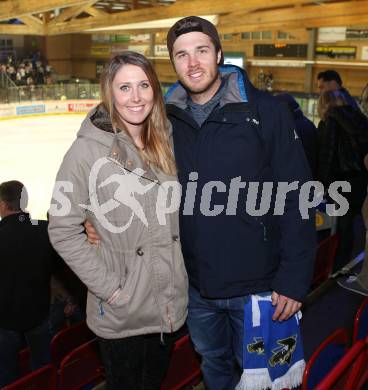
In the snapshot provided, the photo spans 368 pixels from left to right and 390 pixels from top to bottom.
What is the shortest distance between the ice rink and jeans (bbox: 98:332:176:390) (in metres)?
5.20

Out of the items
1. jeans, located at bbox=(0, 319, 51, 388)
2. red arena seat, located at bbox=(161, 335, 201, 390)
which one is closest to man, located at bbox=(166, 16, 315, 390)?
red arena seat, located at bbox=(161, 335, 201, 390)

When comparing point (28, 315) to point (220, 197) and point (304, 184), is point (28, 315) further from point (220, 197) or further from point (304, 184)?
point (304, 184)

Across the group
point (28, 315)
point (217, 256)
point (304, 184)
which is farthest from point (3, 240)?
point (304, 184)

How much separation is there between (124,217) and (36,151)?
9.52m

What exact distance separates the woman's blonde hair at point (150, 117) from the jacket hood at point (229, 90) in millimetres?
107

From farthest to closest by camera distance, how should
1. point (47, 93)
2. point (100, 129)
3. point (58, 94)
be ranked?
point (58, 94) < point (47, 93) < point (100, 129)

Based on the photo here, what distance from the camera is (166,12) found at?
8500mm

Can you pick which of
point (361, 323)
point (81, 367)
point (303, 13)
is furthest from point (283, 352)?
point (303, 13)

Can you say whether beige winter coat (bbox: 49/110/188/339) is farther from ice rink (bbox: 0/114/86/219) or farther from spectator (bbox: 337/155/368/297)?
ice rink (bbox: 0/114/86/219)

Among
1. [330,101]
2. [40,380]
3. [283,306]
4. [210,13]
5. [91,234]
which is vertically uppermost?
[210,13]

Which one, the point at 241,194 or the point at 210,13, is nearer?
the point at 241,194

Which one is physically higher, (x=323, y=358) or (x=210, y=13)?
(x=210, y=13)

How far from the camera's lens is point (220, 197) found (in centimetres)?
170

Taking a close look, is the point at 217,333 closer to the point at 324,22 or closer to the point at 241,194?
the point at 241,194
